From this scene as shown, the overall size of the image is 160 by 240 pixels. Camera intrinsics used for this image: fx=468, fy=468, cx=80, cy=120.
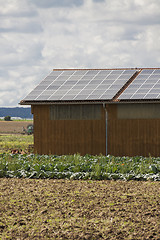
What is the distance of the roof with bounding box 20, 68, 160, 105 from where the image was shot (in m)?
21.3

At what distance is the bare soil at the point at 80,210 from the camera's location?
8.61 metres

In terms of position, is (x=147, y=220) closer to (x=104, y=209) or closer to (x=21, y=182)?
(x=104, y=209)

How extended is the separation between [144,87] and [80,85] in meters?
3.17

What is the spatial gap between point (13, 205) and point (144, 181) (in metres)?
5.03

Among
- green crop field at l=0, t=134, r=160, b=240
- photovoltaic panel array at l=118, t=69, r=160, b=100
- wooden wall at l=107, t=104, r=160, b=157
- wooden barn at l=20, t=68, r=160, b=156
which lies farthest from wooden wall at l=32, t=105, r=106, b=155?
green crop field at l=0, t=134, r=160, b=240

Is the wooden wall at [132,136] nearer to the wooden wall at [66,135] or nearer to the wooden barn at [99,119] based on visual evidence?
the wooden barn at [99,119]

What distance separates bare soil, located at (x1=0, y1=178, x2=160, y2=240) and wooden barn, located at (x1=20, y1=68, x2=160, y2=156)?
23.8ft

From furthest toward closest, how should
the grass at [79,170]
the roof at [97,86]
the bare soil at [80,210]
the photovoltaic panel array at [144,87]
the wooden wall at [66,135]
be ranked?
the wooden wall at [66,135] → the roof at [97,86] → the photovoltaic panel array at [144,87] → the grass at [79,170] → the bare soil at [80,210]

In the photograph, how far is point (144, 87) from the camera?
21906mm

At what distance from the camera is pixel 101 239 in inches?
324

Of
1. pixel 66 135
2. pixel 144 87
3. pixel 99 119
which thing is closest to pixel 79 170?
pixel 99 119

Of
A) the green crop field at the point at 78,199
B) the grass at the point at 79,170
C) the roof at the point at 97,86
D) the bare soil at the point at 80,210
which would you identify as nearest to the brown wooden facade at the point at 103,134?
the roof at the point at 97,86

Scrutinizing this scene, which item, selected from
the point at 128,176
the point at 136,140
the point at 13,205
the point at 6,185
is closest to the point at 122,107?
the point at 136,140

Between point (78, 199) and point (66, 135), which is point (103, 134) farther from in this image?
point (78, 199)
